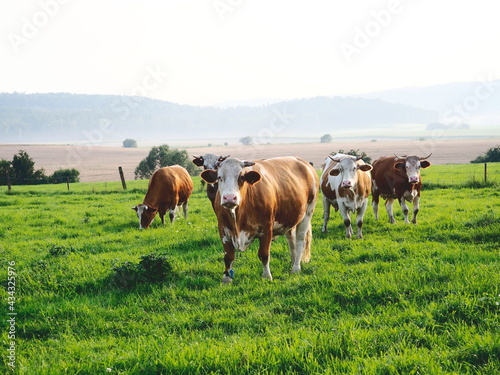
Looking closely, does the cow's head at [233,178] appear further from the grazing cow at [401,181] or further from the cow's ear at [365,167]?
the grazing cow at [401,181]

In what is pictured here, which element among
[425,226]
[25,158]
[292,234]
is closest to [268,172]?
[292,234]

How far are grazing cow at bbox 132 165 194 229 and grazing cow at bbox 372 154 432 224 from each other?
6626mm

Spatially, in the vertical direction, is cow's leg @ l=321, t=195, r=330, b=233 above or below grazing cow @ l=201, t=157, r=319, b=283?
below

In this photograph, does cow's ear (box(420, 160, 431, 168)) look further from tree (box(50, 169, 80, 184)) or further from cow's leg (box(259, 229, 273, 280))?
tree (box(50, 169, 80, 184))

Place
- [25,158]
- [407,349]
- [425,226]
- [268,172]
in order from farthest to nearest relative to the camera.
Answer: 1. [25,158]
2. [425,226]
3. [268,172]
4. [407,349]

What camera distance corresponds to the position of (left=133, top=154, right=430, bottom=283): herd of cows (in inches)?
257

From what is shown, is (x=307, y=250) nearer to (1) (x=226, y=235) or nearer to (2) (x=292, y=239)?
(2) (x=292, y=239)

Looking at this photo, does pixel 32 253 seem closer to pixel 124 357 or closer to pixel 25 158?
pixel 124 357

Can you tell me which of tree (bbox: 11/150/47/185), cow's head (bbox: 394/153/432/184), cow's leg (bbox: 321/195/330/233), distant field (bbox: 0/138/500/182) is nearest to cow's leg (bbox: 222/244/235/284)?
cow's leg (bbox: 321/195/330/233)

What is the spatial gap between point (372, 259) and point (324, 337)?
3763mm

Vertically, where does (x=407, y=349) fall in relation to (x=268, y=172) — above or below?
below

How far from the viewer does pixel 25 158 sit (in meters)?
39.9

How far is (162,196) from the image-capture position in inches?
536

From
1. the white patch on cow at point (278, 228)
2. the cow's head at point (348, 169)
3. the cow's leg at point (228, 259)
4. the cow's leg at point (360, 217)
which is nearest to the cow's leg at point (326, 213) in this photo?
the cow's leg at point (360, 217)
